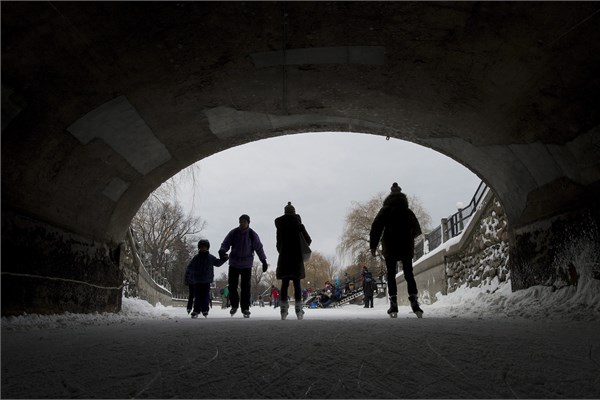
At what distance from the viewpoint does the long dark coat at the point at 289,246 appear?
639 cm

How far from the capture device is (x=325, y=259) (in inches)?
3009

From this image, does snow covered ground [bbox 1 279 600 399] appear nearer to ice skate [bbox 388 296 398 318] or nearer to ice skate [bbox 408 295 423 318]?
ice skate [bbox 408 295 423 318]

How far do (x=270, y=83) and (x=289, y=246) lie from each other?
7.81ft

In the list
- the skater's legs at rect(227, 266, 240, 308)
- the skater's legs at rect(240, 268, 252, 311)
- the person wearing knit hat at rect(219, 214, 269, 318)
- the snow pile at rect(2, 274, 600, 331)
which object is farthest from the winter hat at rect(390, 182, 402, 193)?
the skater's legs at rect(227, 266, 240, 308)

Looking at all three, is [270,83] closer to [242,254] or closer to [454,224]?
[242,254]

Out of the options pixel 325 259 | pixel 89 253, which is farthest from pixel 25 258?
pixel 325 259

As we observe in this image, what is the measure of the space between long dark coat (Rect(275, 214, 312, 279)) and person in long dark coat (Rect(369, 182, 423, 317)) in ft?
3.53

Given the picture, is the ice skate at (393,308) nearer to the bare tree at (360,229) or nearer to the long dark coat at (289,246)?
the long dark coat at (289,246)

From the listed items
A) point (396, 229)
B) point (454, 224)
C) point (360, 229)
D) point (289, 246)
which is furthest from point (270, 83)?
point (360, 229)

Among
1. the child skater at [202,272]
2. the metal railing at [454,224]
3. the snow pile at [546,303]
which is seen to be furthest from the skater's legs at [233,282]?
the metal railing at [454,224]

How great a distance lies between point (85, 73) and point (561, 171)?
Result: 218 inches

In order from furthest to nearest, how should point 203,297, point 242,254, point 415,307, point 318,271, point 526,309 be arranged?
point 318,271
point 203,297
point 242,254
point 415,307
point 526,309

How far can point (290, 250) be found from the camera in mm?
6473

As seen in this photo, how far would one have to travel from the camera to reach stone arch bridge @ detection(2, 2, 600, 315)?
12.5 feet
